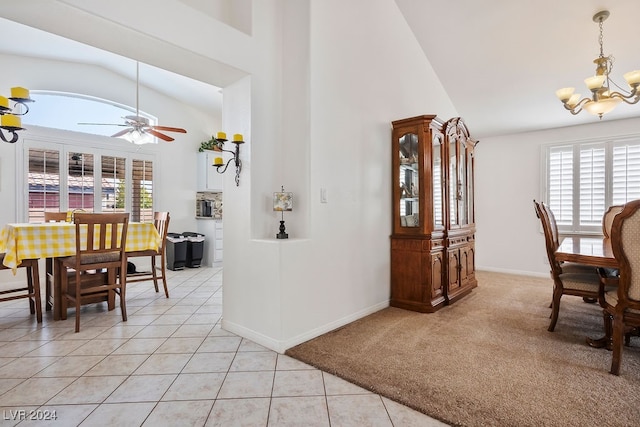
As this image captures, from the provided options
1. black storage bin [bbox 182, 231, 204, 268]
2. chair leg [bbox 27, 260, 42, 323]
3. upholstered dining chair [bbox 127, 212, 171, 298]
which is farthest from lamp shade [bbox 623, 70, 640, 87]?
black storage bin [bbox 182, 231, 204, 268]

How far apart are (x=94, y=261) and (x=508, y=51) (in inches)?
199

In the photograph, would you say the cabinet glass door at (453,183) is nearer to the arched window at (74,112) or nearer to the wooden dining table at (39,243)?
the wooden dining table at (39,243)

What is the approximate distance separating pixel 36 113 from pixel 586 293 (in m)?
6.94

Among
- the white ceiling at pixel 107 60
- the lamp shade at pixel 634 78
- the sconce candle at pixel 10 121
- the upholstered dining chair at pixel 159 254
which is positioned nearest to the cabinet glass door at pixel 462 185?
the lamp shade at pixel 634 78

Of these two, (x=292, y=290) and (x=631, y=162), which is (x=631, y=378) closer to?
(x=292, y=290)

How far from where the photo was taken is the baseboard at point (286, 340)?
7.82 feet

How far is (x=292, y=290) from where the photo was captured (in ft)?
8.02

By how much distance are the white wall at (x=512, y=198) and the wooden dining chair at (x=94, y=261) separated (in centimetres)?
545

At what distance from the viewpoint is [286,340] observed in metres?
2.39

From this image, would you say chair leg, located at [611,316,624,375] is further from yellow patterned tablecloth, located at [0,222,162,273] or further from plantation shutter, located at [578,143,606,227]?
yellow patterned tablecloth, located at [0,222,162,273]

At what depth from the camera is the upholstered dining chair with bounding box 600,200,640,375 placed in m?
1.86

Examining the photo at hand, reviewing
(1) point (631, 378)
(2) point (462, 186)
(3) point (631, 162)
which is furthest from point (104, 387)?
(3) point (631, 162)

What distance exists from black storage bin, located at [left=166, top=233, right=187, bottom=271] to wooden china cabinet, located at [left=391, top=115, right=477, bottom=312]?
154 inches
